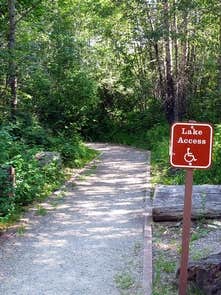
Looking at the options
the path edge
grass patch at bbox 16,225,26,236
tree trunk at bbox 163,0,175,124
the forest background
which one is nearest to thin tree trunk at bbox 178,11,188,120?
the forest background

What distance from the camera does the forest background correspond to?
11.9 m

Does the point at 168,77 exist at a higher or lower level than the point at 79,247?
higher

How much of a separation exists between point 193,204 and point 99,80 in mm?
19258

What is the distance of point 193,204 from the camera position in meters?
8.24

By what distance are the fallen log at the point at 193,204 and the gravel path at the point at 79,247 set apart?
488 millimetres

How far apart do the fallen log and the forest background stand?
6.95ft

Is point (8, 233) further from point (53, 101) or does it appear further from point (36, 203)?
point (53, 101)

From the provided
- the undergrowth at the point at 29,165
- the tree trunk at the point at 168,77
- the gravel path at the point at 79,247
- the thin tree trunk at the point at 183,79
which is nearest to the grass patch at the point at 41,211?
the gravel path at the point at 79,247

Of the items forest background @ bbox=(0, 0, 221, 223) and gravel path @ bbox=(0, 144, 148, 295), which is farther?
forest background @ bbox=(0, 0, 221, 223)

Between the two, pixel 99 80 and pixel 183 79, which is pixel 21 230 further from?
pixel 99 80

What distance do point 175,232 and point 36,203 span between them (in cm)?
343

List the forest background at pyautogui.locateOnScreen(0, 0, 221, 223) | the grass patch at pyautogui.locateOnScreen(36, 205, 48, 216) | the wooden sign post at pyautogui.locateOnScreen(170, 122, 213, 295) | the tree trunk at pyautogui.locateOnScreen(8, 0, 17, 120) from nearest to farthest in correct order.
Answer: the wooden sign post at pyautogui.locateOnScreen(170, 122, 213, 295)
the grass patch at pyautogui.locateOnScreen(36, 205, 48, 216)
the forest background at pyautogui.locateOnScreen(0, 0, 221, 223)
the tree trunk at pyautogui.locateOnScreen(8, 0, 17, 120)

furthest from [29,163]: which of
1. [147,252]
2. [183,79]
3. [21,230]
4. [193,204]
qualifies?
[183,79]

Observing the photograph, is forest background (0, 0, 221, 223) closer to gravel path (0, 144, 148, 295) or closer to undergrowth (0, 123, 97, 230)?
undergrowth (0, 123, 97, 230)
